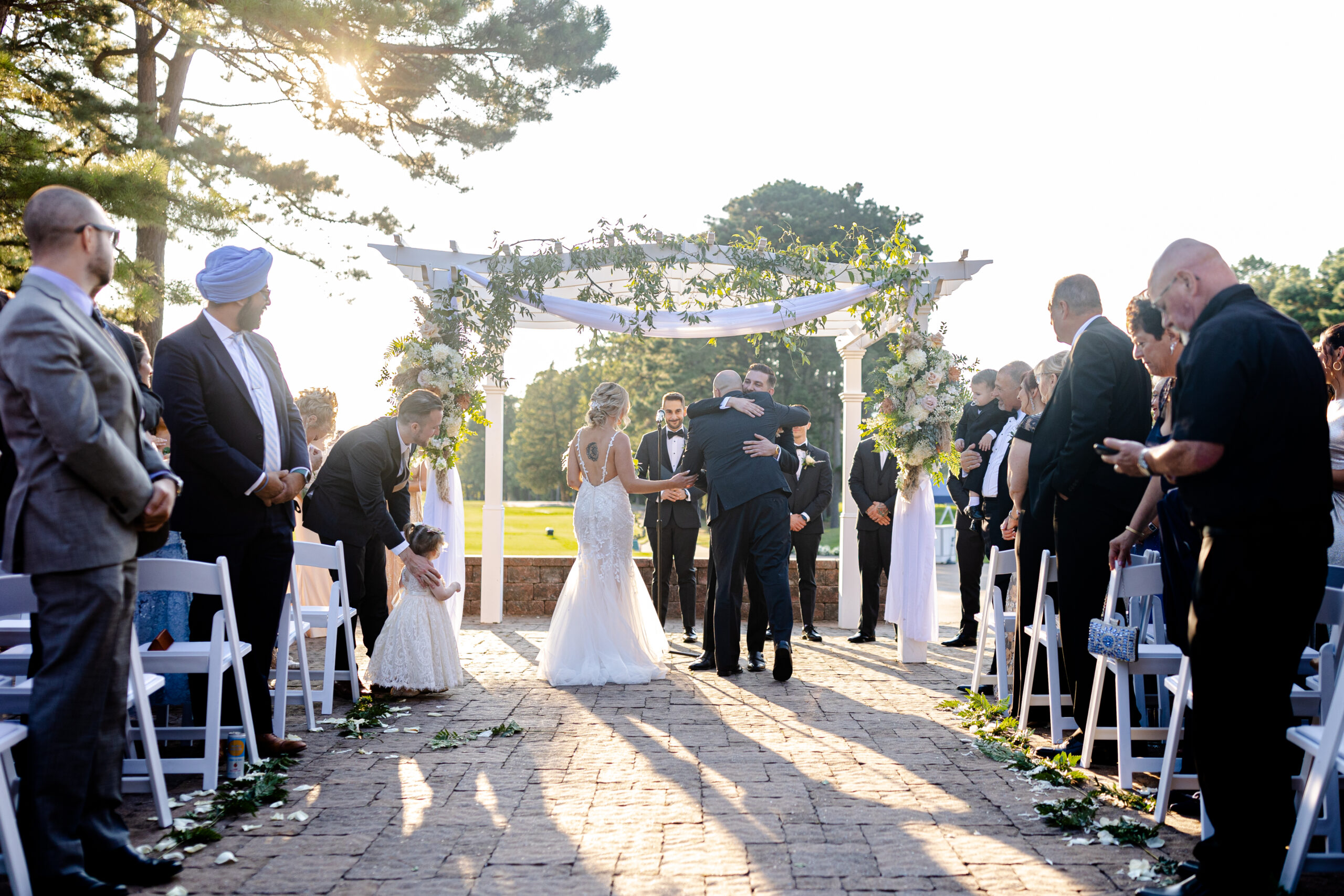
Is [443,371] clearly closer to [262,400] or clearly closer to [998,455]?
[262,400]

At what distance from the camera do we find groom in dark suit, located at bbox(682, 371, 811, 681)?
685 cm

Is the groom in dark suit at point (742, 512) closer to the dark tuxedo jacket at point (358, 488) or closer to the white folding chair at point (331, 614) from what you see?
the dark tuxedo jacket at point (358, 488)

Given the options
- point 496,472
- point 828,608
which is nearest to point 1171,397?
point 828,608

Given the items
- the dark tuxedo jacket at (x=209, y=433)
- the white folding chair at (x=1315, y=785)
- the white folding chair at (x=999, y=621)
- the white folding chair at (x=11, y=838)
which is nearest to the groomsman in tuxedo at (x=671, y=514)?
the white folding chair at (x=999, y=621)

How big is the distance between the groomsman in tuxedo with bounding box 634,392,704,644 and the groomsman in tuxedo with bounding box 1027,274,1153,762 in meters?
4.09

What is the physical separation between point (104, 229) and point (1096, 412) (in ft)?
12.9

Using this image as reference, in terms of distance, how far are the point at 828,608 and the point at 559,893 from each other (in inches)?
302

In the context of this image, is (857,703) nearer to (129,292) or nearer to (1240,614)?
(1240,614)

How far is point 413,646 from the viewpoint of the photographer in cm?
599

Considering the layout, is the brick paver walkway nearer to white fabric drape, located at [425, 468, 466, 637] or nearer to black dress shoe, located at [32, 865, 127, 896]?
black dress shoe, located at [32, 865, 127, 896]

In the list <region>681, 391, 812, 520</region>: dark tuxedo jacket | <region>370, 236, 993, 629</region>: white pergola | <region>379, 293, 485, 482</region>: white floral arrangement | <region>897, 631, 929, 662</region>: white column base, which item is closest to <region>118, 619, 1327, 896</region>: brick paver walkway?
<region>681, 391, 812, 520</region>: dark tuxedo jacket

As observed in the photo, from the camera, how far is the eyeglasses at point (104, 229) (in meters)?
2.95

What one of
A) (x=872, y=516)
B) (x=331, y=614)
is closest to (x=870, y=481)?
(x=872, y=516)

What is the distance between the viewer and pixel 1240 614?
2.74 metres
